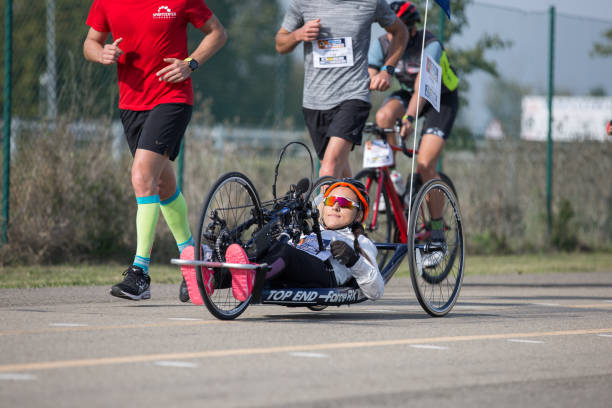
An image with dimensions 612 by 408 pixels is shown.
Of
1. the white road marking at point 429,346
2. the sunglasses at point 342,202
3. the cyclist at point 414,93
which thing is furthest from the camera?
the cyclist at point 414,93

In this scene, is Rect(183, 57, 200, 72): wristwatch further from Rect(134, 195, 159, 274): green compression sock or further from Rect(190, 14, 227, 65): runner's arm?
Rect(134, 195, 159, 274): green compression sock

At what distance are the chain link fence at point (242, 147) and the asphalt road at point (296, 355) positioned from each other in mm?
2800

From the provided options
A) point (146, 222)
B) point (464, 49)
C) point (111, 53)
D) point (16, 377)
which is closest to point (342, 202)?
point (146, 222)

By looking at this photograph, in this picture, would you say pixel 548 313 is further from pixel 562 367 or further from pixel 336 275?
pixel 562 367

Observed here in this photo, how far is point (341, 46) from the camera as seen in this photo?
26.6ft

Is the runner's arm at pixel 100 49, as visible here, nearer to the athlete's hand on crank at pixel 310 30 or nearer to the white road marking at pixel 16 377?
the athlete's hand on crank at pixel 310 30

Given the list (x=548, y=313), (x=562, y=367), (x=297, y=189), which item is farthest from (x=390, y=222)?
(x=562, y=367)

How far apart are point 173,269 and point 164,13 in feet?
12.1

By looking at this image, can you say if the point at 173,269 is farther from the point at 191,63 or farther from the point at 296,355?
the point at 296,355

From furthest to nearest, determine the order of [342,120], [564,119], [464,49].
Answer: [564,119]
[464,49]
[342,120]

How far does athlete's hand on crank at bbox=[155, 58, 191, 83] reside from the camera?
6898mm

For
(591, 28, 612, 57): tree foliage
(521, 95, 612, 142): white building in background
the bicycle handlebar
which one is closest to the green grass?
(521, 95, 612, 142): white building in background

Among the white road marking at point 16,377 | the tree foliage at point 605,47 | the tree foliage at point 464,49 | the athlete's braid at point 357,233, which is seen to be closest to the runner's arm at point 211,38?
the athlete's braid at point 357,233

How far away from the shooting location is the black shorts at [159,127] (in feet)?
22.6
